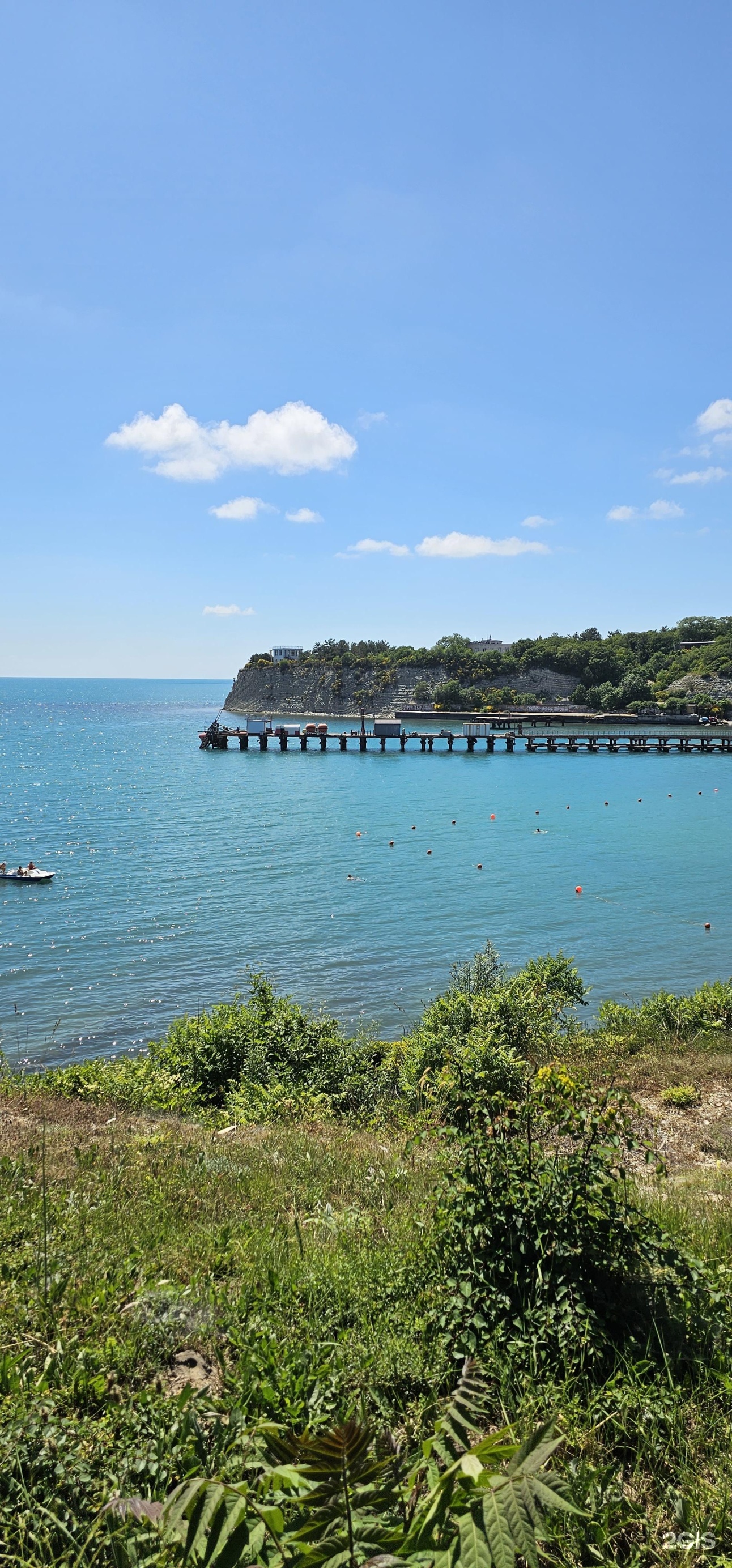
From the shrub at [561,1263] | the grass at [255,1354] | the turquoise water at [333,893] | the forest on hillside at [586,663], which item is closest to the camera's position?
the grass at [255,1354]

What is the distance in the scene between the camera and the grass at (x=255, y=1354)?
2.91 m

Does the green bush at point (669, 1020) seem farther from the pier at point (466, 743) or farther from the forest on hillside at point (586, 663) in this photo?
the forest on hillside at point (586, 663)

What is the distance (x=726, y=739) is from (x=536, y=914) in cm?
8529

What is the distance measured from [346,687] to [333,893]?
448 ft

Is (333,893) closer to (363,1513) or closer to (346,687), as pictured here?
(363,1513)

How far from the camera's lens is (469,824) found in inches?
1960

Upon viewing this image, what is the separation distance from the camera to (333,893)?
31.9m

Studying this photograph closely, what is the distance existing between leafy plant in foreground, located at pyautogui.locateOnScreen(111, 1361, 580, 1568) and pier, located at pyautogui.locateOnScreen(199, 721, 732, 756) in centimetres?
9706

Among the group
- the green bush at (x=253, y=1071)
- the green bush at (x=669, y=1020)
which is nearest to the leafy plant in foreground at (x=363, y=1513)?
the green bush at (x=253, y=1071)

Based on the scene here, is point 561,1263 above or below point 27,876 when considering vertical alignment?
above

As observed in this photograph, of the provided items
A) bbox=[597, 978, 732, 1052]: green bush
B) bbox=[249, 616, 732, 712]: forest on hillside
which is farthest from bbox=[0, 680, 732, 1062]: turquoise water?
bbox=[249, 616, 732, 712]: forest on hillside

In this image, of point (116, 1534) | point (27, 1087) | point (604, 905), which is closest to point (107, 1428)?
point (116, 1534)

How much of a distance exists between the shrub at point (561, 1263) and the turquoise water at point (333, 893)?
544 inches

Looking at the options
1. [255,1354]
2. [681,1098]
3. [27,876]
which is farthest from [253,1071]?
[27,876]
